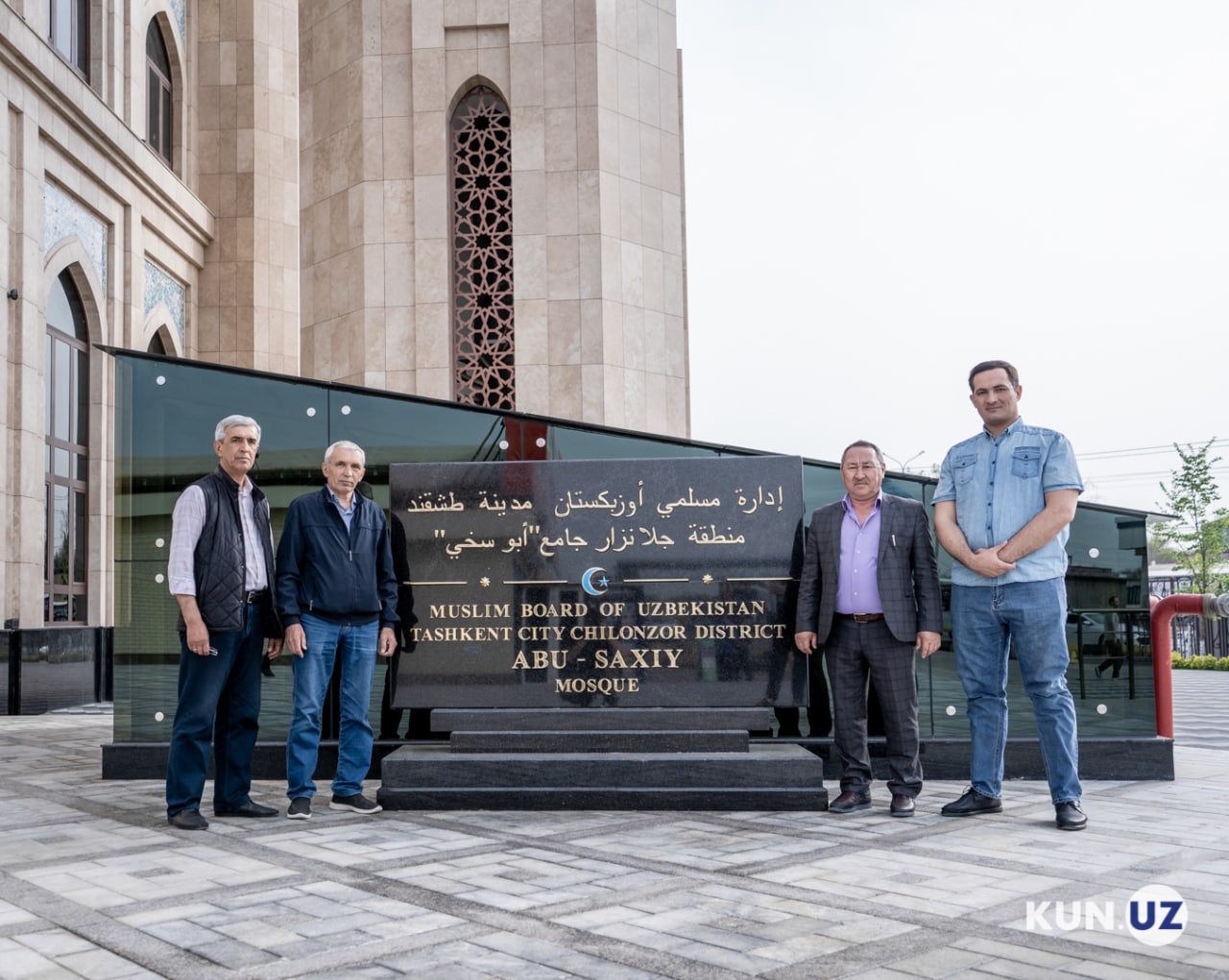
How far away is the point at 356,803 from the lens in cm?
562

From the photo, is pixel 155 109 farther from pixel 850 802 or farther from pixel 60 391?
pixel 850 802

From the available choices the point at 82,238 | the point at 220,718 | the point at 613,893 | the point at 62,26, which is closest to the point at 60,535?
the point at 82,238

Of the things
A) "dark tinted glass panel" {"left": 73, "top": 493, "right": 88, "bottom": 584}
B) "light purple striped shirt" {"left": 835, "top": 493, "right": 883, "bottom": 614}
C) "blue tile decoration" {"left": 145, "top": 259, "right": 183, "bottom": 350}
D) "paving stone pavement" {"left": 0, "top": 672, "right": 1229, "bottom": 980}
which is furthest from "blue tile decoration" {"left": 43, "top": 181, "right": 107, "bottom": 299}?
"light purple striped shirt" {"left": 835, "top": 493, "right": 883, "bottom": 614}

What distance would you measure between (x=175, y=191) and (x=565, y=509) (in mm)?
15979

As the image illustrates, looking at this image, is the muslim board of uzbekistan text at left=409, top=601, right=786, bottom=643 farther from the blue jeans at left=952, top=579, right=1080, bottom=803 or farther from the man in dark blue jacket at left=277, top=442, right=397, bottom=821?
the blue jeans at left=952, top=579, right=1080, bottom=803

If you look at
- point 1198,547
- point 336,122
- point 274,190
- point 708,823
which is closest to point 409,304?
point 336,122

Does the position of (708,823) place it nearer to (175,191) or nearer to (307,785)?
(307,785)

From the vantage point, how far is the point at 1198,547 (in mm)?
29109

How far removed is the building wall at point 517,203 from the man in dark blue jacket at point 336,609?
677 centimetres

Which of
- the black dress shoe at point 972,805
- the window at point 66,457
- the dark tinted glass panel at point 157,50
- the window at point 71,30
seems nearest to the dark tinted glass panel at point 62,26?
the window at point 71,30

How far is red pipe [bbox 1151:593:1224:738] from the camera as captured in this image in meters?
6.57

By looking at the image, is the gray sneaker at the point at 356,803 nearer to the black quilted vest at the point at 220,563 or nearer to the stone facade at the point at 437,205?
the black quilted vest at the point at 220,563

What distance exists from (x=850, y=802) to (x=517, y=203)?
29.1 feet

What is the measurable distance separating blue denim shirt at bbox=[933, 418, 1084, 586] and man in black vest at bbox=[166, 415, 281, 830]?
336 centimetres
